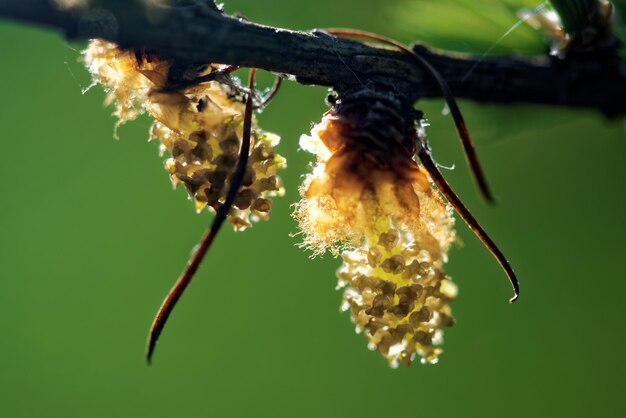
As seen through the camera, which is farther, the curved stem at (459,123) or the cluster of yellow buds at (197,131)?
the cluster of yellow buds at (197,131)

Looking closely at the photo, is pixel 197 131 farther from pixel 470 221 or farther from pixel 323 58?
pixel 470 221

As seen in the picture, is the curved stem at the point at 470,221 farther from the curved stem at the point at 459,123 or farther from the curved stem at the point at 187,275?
the curved stem at the point at 187,275

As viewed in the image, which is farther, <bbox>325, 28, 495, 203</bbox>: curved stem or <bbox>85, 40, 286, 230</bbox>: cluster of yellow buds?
<bbox>85, 40, 286, 230</bbox>: cluster of yellow buds

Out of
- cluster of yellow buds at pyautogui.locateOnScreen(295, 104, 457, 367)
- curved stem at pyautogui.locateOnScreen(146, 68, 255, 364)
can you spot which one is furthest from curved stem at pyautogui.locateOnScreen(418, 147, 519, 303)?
curved stem at pyautogui.locateOnScreen(146, 68, 255, 364)

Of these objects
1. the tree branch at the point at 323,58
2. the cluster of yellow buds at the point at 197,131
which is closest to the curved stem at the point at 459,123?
the tree branch at the point at 323,58

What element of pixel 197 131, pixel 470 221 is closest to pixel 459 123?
pixel 470 221

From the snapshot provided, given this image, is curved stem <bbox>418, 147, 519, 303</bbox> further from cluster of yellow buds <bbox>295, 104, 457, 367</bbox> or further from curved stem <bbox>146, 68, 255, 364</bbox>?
curved stem <bbox>146, 68, 255, 364</bbox>
